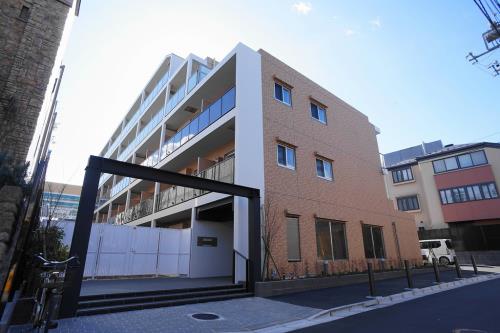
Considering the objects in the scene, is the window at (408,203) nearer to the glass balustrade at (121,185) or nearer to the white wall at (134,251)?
the white wall at (134,251)

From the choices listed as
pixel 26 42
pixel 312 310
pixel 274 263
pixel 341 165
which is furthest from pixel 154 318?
pixel 341 165

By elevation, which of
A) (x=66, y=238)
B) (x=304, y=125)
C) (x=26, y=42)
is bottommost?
(x=66, y=238)

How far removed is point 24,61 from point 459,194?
34.2 m

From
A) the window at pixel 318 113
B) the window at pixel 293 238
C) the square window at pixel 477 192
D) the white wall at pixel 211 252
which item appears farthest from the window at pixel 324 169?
the square window at pixel 477 192

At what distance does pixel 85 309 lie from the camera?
6426 millimetres

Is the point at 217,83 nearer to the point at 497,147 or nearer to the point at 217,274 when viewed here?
the point at 217,274

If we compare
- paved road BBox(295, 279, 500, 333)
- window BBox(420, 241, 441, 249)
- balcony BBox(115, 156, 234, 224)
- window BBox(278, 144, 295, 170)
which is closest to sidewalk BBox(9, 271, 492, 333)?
paved road BBox(295, 279, 500, 333)

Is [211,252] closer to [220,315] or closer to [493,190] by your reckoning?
[220,315]

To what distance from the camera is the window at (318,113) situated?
16.0 m

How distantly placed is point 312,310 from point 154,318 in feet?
12.9

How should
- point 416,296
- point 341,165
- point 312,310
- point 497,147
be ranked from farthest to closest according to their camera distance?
point 497,147, point 341,165, point 416,296, point 312,310

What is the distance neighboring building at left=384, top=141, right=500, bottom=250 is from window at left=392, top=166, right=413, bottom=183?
121 mm

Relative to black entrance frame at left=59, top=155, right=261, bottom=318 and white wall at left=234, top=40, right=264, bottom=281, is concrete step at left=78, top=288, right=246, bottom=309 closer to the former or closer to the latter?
black entrance frame at left=59, top=155, right=261, bottom=318

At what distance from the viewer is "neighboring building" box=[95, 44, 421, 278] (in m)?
11.8
